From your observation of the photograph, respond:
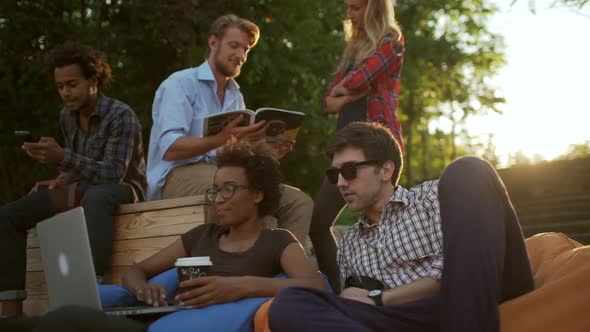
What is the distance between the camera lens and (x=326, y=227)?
16.1 ft

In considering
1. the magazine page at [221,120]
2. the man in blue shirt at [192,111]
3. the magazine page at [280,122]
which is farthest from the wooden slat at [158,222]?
the magazine page at [280,122]

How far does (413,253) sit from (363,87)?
154 centimetres

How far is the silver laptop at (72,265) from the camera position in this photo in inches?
145

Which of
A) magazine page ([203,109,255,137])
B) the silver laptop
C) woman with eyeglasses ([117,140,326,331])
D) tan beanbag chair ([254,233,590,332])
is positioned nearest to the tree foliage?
magazine page ([203,109,255,137])

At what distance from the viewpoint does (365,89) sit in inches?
195

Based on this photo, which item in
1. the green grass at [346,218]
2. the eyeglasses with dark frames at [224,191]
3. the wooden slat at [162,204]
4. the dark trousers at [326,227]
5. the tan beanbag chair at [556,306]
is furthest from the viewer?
the green grass at [346,218]

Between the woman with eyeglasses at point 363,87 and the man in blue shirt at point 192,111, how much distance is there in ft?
2.71

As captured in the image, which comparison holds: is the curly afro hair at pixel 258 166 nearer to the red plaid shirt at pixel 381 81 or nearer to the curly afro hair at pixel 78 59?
the red plaid shirt at pixel 381 81

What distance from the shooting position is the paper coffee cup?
353 centimetres

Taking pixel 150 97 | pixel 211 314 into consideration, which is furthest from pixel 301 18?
pixel 211 314

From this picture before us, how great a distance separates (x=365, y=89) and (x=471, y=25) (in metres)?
12.4

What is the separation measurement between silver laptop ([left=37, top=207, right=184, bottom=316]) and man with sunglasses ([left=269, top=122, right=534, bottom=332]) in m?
0.83

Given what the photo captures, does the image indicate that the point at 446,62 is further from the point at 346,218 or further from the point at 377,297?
the point at 377,297

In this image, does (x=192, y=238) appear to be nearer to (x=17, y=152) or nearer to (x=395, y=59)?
(x=395, y=59)
